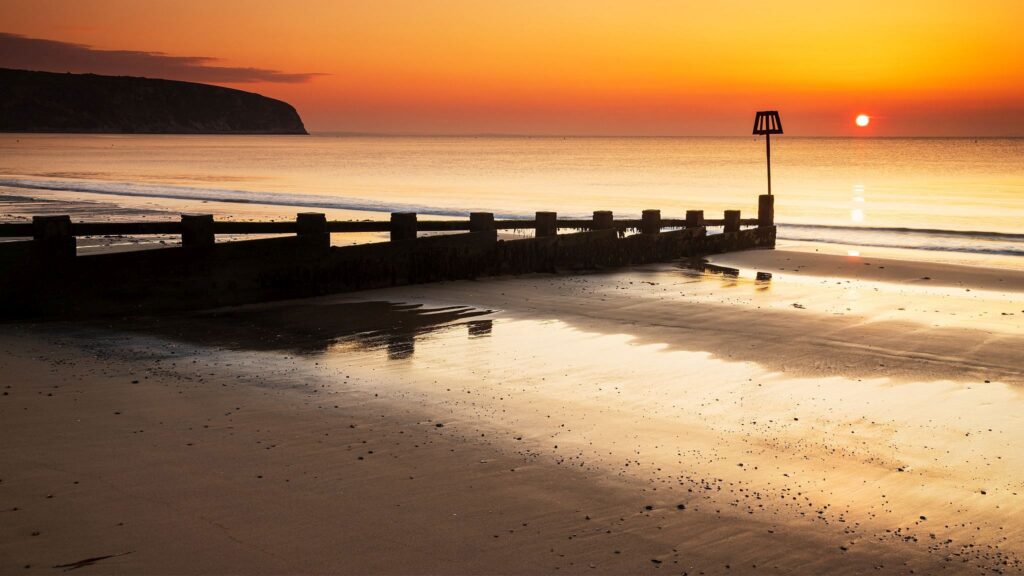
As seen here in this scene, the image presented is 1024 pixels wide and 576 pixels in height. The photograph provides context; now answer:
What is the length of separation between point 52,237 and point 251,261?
7.39ft

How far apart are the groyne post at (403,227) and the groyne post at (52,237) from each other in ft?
14.2

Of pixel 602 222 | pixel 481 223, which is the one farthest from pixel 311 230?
pixel 602 222

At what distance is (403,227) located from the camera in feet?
44.3

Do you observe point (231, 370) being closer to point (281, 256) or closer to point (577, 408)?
point (577, 408)

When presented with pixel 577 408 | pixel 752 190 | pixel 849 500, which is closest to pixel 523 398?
pixel 577 408

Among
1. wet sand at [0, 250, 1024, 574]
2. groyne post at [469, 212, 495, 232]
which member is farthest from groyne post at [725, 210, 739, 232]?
wet sand at [0, 250, 1024, 574]

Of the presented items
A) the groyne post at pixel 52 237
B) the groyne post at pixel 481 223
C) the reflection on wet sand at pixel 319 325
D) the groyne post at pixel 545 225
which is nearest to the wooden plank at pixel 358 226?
the reflection on wet sand at pixel 319 325

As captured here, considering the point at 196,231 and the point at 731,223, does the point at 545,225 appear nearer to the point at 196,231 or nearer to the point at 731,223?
the point at 196,231

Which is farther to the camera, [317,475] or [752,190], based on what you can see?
[752,190]

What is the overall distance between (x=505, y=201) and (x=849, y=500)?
161 feet

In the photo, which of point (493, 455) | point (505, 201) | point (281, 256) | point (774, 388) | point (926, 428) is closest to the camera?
point (493, 455)

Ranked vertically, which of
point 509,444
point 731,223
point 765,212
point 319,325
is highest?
point 765,212

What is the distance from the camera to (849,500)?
5570mm

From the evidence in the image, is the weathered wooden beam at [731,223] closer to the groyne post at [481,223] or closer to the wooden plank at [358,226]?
the groyne post at [481,223]
